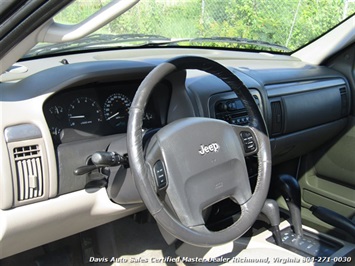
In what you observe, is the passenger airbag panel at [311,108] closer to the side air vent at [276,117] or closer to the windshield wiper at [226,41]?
A: the side air vent at [276,117]

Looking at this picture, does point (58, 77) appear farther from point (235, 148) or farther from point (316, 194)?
point (316, 194)

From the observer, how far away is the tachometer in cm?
168

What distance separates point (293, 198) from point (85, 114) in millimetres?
1423

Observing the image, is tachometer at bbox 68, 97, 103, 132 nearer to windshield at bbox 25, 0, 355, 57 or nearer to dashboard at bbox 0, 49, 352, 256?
dashboard at bbox 0, 49, 352, 256

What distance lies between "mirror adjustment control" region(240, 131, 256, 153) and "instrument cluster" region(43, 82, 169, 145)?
391mm

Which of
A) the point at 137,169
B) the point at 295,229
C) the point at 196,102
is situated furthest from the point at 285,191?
the point at 137,169

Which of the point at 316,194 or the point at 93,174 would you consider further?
the point at 316,194

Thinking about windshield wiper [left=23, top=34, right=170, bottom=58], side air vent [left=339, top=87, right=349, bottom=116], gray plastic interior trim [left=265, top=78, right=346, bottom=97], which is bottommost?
side air vent [left=339, top=87, right=349, bottom=116]

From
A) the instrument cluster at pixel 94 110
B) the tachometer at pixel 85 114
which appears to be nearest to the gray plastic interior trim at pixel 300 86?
the instrument cluster at pixel 94 110

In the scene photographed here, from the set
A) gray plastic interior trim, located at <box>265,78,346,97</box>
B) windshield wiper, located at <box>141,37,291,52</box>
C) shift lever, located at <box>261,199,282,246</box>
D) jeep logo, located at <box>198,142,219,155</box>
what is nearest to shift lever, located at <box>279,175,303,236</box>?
shift lever, located at <box>261,199,282,246</box>

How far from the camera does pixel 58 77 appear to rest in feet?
5.28

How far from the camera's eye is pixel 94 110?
1.75 metres

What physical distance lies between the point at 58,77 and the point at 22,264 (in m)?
1.31

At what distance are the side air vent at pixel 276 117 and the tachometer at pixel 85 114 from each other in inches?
42.7
